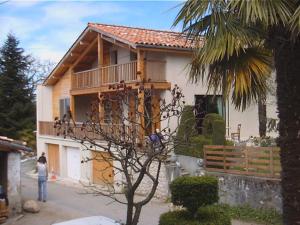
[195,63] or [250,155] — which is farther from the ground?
[195,63]

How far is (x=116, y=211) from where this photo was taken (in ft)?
57.7

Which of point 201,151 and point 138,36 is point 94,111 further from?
point 138,36

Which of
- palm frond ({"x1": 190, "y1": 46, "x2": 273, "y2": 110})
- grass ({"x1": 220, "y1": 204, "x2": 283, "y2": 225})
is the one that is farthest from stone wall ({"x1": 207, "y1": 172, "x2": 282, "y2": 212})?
palm frond ({"x1": 190, "y1": 46, "x2": 273, "y2": 110})

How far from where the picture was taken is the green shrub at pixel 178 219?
978 cm

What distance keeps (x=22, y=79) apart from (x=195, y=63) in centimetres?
3407

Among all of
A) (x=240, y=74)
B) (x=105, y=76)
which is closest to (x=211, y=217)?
(x=240, y=74)

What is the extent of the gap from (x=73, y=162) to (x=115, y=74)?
7.29m

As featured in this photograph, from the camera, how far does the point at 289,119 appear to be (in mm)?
7578

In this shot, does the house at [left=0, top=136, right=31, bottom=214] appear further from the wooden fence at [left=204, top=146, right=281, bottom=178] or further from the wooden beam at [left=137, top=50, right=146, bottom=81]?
the wooden beam at [left=137, top=50, right=146, bottom=81]

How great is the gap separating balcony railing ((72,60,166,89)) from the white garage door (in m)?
3.94

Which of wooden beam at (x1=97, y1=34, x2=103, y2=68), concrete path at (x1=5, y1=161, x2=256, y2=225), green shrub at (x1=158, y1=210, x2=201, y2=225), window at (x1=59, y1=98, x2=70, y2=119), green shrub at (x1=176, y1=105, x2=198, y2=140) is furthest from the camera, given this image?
window at (x1=59, y1=98, x2=70, y2=119)

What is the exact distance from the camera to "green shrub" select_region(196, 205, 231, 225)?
32.4 ft

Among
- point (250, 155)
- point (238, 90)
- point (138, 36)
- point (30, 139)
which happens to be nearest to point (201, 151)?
point (250, 155)

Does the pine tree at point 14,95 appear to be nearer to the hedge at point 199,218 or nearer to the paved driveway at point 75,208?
the paved driveway at point 75,208
